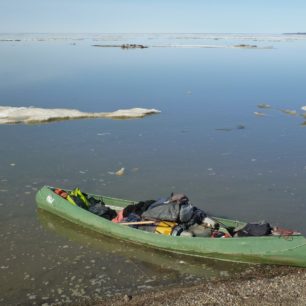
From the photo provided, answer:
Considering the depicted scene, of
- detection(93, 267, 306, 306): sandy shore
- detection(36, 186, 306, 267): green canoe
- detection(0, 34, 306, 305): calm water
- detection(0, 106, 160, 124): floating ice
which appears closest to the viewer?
detection(93, 267, 306, 306): sandy shore

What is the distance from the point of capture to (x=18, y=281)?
9.30 m

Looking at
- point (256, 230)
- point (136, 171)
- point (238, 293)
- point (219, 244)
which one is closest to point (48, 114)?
point (136, 171)

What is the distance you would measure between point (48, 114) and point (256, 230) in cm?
1633

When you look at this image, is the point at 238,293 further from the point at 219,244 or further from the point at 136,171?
the point at 136,171

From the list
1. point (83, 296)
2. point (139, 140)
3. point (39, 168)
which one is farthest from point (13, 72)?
point (83, 296)

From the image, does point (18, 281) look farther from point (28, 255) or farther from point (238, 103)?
point (238, 103)

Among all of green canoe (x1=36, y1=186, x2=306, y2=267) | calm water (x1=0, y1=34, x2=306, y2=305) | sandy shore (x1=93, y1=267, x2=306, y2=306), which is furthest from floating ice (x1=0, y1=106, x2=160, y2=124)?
sandy shore (x1=93, y1=267, x2=306, y2=306)

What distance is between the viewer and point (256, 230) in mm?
9789

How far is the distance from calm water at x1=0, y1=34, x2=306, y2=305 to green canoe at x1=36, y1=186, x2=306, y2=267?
0.23 meters

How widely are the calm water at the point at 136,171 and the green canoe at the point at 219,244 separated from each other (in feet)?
0.74

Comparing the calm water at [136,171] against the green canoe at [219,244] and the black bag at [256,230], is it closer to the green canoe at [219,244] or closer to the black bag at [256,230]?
the green canoe at [219,244]

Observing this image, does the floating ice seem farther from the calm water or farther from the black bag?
the black bag

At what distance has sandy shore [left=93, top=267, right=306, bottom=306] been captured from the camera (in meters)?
8.02

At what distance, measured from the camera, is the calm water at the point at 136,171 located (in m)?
9.69
